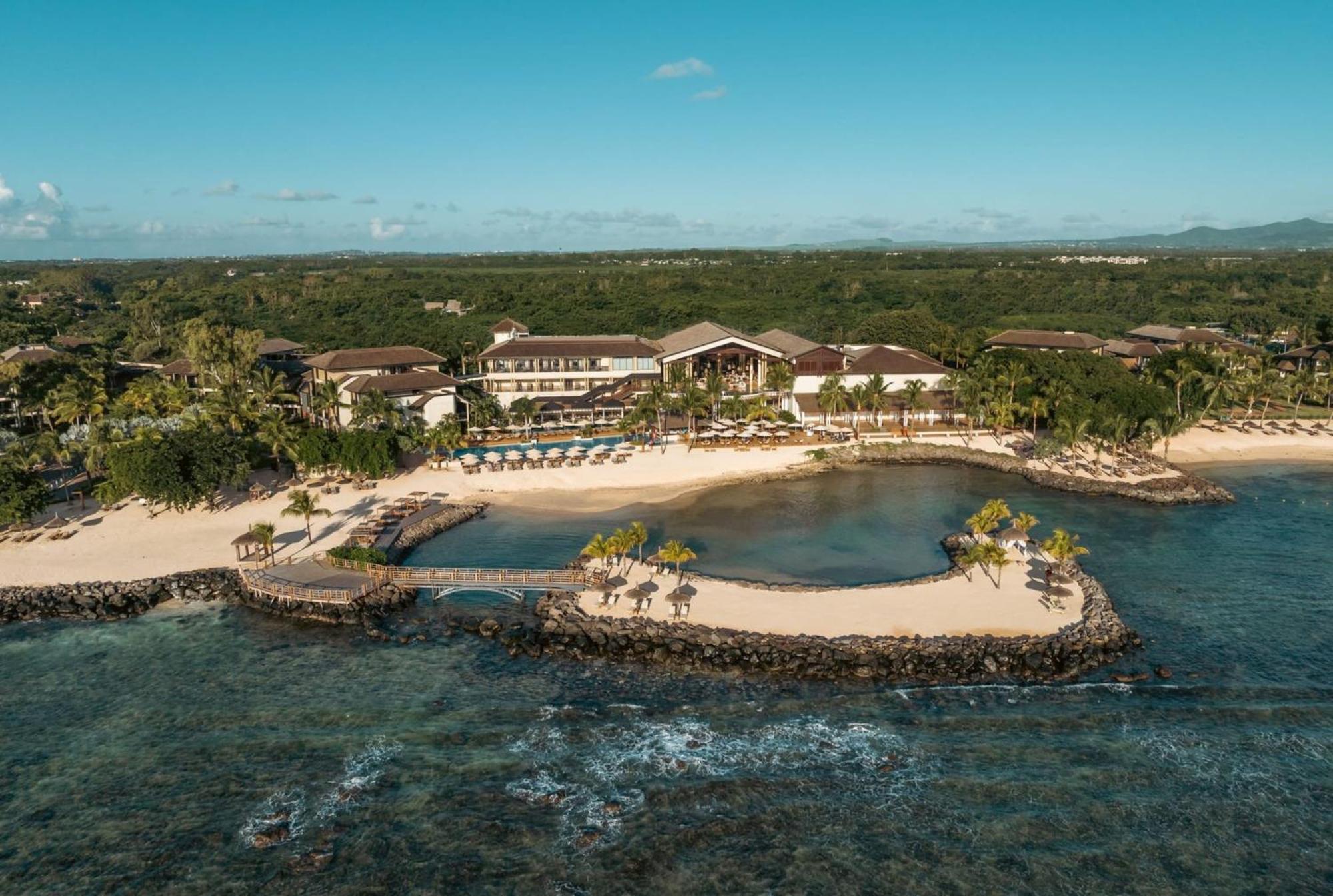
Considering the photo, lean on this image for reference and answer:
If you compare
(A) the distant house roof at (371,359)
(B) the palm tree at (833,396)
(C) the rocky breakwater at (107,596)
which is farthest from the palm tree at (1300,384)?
(C) the rocky breakwater at (107,596)

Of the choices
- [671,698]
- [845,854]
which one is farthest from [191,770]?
[845,854]

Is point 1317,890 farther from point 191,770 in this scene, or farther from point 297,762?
point 191,770

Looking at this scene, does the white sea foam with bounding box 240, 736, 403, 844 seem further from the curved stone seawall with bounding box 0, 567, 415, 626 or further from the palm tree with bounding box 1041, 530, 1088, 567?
the palm tree with bounding box 1041, 530, 1088, 567

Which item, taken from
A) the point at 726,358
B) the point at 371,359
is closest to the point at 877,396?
the point at 726,358

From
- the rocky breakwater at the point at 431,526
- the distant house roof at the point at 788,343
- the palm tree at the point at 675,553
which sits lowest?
the rocky breakwater at the point at 431,526

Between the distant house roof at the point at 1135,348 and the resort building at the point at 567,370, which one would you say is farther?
the distant house roof at the point at 1135,348

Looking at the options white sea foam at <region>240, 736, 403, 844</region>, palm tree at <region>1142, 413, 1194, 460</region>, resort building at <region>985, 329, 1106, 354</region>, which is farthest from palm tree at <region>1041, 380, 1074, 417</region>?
white sea foam at <region>240, 736, 403, 844</region>

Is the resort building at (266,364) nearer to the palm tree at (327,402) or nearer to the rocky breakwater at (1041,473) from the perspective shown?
the palm tree at (327,402)
